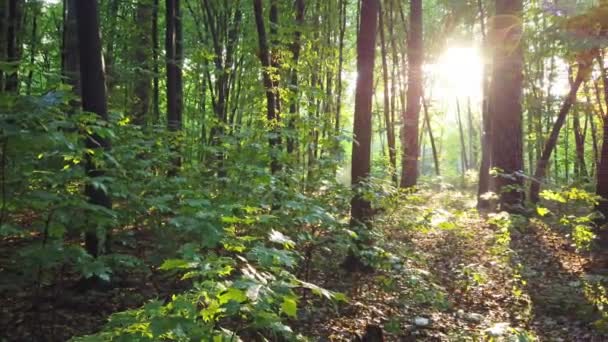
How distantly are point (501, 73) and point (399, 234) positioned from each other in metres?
4.37

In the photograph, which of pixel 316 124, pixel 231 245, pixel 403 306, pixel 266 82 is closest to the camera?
pixel 231 245

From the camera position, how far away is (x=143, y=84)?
11438 mm

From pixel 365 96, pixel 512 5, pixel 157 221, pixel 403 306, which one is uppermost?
pixel 512 5

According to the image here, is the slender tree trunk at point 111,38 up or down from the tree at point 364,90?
up

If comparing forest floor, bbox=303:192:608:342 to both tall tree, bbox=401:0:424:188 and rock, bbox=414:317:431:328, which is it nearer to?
rock, bbox=414:317:431:328

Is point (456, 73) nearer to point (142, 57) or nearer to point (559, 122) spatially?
point (559, 122)

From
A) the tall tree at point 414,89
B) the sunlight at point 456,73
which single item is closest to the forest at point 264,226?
the tall tree at point 414,89

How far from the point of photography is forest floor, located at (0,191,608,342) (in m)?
4.32

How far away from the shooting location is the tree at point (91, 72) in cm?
479

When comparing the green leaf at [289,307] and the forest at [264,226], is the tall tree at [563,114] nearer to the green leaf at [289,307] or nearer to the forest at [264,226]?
the forest at [264,226]

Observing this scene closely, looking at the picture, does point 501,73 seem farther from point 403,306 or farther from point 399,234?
point 403,306

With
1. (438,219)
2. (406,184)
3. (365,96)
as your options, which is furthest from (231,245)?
(406,184)

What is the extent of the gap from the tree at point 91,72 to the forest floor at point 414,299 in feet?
2.11

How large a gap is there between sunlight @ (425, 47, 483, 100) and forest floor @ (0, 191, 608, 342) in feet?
39.6
